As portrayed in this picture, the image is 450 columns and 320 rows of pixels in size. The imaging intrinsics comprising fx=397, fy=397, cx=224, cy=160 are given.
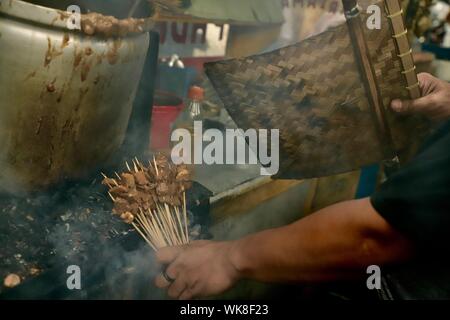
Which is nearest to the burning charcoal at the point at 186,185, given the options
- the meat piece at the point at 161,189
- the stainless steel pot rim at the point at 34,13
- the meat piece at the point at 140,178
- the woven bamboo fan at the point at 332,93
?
the meat piece at the point at 161,189

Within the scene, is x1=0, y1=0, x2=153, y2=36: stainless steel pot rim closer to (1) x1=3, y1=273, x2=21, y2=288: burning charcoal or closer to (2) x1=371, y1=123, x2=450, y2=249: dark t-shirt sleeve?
(1) x1=3, y1=273, x2=21, y2=288: burning charcoal

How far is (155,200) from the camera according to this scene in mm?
2453

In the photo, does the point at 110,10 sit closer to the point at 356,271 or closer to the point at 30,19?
the point at 30,19

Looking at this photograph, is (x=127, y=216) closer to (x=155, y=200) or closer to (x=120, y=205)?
(x=120, y=205)

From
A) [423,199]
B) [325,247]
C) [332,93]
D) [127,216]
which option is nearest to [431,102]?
[332,93]

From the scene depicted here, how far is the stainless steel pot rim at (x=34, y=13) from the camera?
1.99 metres

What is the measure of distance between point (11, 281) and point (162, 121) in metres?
1.84

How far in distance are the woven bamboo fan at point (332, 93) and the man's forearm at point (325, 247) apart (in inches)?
27.2

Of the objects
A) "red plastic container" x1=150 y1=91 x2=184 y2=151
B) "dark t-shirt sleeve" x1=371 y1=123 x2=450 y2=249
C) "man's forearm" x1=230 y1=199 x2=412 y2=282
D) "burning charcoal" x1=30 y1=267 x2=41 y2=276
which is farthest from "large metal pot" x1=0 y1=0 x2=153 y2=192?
"dark t-shirt sleeve" x1=371 y1=123 x2=450 y2=249

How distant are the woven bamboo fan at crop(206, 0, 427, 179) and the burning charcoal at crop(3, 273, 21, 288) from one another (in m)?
1.49

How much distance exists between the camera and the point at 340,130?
2.49 metres

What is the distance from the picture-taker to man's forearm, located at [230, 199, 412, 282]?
1800 mm

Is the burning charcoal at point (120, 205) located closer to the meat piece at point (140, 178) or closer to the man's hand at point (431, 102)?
the meat piece at point (140, 178)

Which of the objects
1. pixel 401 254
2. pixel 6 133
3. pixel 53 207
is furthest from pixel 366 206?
pixel 6 133
